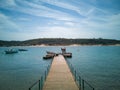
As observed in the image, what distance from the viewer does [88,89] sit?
17.1 metres

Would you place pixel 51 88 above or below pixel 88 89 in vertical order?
above

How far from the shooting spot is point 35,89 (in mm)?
17344

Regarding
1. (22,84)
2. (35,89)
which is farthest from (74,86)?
(22,84)

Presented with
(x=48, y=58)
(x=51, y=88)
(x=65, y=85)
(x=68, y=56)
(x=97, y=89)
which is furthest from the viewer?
(x=68, y=56)

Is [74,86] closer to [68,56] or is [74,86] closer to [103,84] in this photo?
[103,84]

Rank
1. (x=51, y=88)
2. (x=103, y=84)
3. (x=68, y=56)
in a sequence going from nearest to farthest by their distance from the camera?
1. (x=51, y=88)
2. (x=103, y=84)
3. (x=68, y=56)

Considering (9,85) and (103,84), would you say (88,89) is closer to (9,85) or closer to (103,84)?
(103,84)

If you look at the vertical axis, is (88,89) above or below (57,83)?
below

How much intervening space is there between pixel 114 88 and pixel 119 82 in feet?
8.76

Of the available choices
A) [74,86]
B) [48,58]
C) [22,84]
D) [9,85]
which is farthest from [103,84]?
[48,58]

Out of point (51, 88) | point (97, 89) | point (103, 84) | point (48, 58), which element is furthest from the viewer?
point (48, 58)

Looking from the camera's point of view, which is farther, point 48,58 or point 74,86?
point 48,58

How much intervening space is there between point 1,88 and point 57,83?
7.54 meters

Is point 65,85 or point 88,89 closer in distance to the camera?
point 65,85
